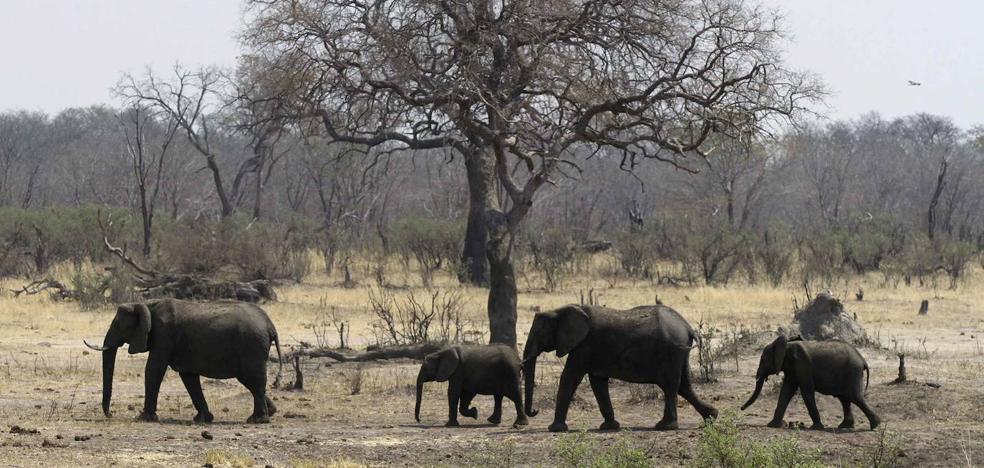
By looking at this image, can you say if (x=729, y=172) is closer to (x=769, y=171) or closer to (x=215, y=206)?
(x=769, y=171)

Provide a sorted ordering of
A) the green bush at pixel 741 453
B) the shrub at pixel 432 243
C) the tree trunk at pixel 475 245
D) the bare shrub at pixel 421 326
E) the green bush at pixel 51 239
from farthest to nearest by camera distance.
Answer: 1. the shrub at pixel 432 243
2. the green bush at pixel 51 239
3. the tree trunk at pixel 475 245
4. the bare shrub at pixel 421 326
5. the green bush at pixel 741 453

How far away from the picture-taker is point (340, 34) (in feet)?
64.1

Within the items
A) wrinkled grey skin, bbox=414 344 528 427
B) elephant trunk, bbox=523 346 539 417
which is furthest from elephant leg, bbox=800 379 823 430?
wrinkled grey skin, bbox=414 344 528 427

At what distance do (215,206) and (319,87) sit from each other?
144 ft

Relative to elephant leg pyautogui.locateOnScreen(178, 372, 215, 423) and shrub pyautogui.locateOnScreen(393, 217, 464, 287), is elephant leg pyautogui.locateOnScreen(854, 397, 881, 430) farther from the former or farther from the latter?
shrub pyautogui.locateOnScreen(393, 217, 464, 287)

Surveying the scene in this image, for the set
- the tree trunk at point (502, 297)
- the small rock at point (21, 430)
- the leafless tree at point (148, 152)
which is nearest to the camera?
the small rock at point (21, 430)

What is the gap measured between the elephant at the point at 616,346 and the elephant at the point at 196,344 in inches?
97.1

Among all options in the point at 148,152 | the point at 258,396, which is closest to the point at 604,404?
the point at 258,396

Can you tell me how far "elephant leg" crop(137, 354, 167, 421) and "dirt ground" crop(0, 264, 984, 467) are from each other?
0.61 feet

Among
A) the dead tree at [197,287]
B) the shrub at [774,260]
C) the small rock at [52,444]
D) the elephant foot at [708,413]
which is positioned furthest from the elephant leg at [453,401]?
the shrub at [774,260]

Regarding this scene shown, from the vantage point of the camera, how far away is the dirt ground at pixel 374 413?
10203 mm

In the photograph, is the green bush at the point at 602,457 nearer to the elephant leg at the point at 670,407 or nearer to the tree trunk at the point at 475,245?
the elephant leg at the point at 670,407

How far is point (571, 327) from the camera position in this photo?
11.6m

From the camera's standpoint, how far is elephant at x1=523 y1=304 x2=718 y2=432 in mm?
11656
